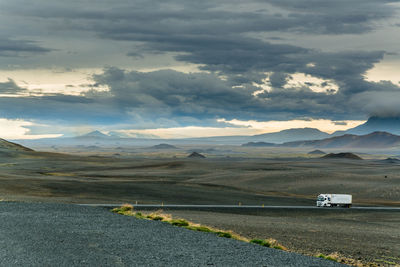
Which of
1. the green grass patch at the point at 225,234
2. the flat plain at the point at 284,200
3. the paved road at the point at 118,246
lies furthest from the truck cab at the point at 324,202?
the green grass patch at the point at 225,234

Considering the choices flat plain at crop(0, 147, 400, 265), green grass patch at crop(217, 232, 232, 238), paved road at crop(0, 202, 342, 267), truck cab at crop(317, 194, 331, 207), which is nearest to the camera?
paved road at crop(0, 202, 342, 267)

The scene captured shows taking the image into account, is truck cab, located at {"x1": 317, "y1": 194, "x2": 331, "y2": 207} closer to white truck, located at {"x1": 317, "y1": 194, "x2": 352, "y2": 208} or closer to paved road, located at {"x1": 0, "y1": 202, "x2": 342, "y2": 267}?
white truck, located at {"x1": 317, "y1": 194, "x2": 352, "y2": 208}

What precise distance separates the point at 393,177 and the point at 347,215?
53988mm

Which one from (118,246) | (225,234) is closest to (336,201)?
(225,234)

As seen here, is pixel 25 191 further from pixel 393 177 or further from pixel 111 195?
pixel 393 177

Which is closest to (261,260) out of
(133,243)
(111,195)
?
(133,243)

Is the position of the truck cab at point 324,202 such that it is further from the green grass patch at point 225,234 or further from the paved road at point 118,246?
the green grass patch at point 225,234

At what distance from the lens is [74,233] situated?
22.5 metres

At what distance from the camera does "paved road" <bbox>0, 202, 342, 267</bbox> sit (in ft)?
55.8

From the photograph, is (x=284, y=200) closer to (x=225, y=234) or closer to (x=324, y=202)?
(x=324, y=202)

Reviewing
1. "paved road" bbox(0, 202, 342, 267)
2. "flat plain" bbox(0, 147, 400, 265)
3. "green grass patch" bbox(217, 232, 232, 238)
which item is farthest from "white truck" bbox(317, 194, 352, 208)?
"green grass patch" bbox(217, 232, 232, 238)

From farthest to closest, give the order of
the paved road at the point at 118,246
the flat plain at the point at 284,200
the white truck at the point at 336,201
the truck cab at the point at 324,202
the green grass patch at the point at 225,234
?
1. the truck cab at the point at 324,202
2. the white truck at the point at 336,201
3. the flat plain at the point at 284,200
4. the green grass patch at the point at 225,234
5. the paved road at the point at 118,246

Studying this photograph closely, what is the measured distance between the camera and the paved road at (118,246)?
669 inches

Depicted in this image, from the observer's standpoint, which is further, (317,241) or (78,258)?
(317,241)
